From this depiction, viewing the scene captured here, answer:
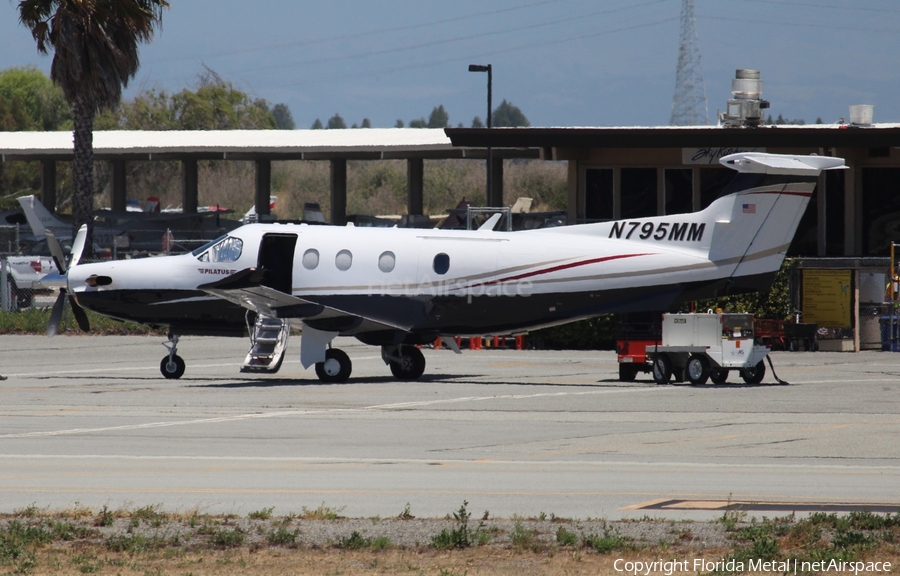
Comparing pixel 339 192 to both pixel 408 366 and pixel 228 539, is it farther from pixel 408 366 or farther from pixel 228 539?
pixel 228 539

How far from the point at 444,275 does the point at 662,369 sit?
4.50 metres

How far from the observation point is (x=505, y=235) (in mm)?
23359

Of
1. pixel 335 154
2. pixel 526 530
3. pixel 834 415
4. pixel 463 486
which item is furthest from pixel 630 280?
pixel 335 154

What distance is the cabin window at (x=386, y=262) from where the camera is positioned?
930 inches

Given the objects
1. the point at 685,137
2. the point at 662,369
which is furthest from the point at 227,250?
the point at 685,137

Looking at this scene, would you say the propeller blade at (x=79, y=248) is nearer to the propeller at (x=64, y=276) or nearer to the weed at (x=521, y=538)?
the propeller at (x=64, y=276)

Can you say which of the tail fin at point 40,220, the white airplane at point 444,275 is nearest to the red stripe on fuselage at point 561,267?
the white airplane at point 444,275

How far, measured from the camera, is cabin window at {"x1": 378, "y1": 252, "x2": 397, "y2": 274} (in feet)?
77.5

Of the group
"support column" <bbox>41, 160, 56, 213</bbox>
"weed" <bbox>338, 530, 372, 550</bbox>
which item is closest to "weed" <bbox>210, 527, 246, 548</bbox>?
"weed" <bbox>338, 530, 372, 550</bbox>

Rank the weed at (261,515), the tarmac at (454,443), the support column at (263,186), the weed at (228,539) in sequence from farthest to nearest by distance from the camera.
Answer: the support column at (263,186), the tarmac at (454,443), the weed at (261,515), the weed at (228,539)

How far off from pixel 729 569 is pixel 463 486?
384 cm

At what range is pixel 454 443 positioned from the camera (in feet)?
48.0

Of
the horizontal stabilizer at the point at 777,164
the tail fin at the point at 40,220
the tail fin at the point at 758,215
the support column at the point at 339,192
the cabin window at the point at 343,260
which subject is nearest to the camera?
→ the horizontal stabilizer at the point at 777,164

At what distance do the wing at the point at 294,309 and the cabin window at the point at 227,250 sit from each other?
729mm
